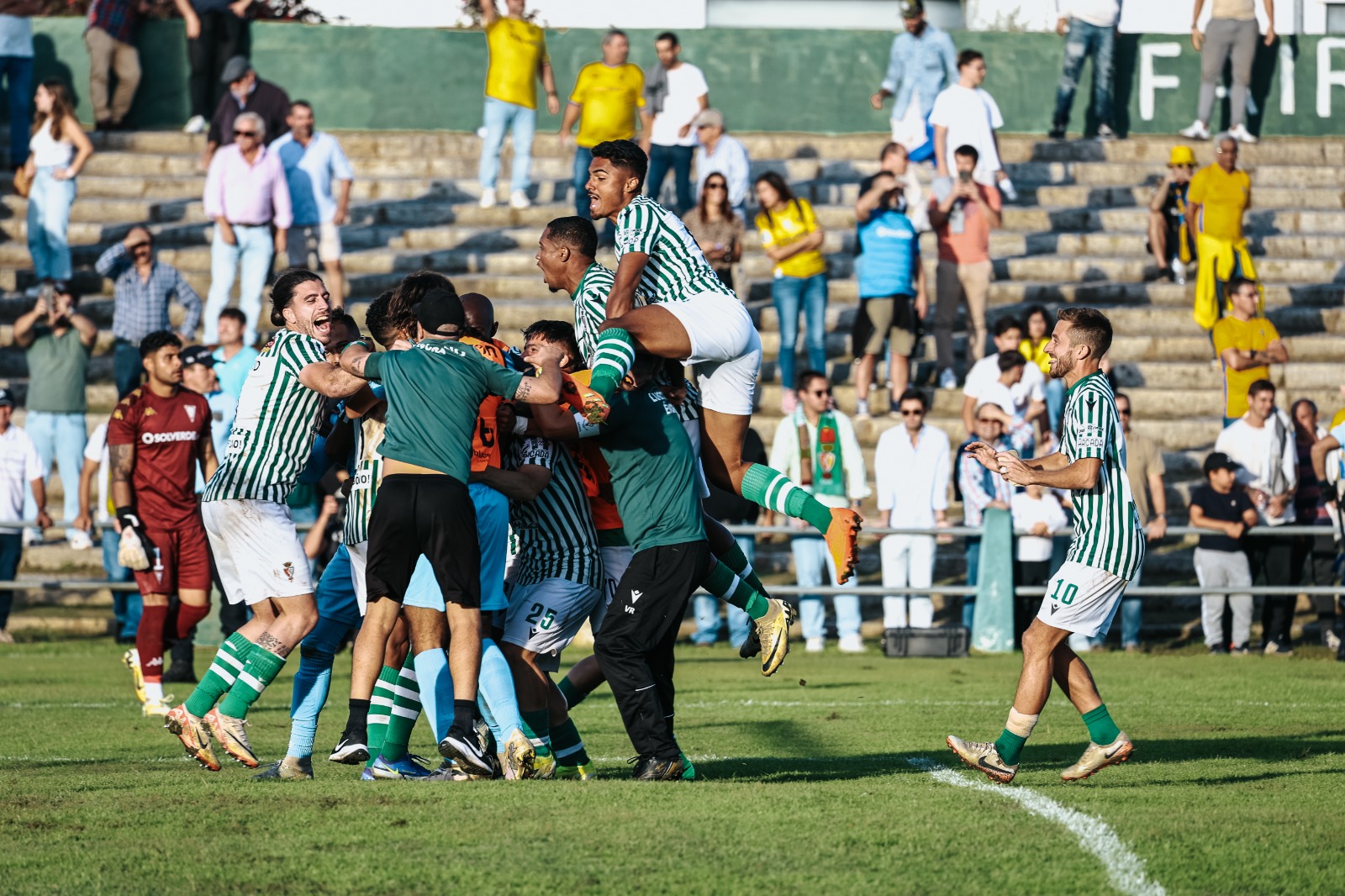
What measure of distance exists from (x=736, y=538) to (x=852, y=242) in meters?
7.40

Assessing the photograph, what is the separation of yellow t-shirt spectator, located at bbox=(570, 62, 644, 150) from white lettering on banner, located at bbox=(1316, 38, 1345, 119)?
11109 mm

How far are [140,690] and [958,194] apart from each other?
10237 millimetres

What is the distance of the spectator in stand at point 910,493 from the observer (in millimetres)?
16062

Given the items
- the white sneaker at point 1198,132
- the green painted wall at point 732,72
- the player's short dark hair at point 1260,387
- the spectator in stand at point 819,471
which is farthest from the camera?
the green painted wall at point 732,72

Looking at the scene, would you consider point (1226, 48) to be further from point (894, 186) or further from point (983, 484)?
point (983, 484)

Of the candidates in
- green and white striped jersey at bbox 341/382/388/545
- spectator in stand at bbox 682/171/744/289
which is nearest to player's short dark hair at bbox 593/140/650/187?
green and white striped jersey at bbox 341/382/388/545

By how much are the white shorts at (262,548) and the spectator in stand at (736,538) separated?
714 cm

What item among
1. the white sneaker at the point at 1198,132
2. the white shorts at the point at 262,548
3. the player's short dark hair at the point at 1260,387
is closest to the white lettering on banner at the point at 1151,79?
the white sneaker at the point at 1198,132

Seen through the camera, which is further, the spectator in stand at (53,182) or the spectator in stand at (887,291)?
the spectator in stand at (53,182)

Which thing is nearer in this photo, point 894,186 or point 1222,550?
point 1222,550

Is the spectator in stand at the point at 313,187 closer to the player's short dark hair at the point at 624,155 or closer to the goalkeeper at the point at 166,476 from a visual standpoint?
the goalkeeper at the point at 166,476

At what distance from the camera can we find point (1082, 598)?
774cm

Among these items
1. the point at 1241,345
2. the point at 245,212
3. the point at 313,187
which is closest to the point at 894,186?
the point at 1241,345

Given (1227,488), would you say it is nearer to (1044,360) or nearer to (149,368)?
(1044,360)
